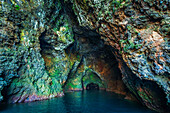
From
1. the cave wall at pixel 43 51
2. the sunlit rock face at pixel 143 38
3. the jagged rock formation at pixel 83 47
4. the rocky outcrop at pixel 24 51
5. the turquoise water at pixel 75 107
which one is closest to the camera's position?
the sunlit rock face at pixel 143 38

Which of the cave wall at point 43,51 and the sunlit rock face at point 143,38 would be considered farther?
the cave wall at point 43,51

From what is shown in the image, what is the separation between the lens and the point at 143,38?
9.70 m

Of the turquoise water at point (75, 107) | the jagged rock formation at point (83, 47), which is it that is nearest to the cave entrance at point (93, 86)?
the jagged rock formation at point (83, 47)

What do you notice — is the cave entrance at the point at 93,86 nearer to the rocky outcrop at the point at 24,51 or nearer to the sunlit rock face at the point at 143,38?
the rocky outcrop at the point at 24,51

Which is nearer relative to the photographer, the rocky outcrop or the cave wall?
the rocky outcrop

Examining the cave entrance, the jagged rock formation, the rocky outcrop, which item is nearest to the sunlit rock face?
the jagged rock formation

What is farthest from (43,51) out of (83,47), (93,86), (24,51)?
(93,86)

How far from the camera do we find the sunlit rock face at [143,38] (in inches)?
349

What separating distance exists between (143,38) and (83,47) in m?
14.0

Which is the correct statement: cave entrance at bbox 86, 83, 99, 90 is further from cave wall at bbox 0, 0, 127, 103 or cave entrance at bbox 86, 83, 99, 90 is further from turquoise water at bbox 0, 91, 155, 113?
turquoise water at bbox 0, 91, 155, 113

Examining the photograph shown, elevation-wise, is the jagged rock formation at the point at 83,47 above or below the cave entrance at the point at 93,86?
above

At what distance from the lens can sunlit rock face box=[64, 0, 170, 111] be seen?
8.87m

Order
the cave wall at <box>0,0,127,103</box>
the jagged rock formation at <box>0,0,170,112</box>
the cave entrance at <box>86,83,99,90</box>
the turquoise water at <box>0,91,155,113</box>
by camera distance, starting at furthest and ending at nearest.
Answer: the cave entrance at <box>86,83,99,90</box>, the cave wall at <box>0,0,127,103</box>, the turquoise water at <box>0,91,155,113</box>, the jagged rock formation at <box>0,0,170,112</box>

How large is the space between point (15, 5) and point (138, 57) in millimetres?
14670
